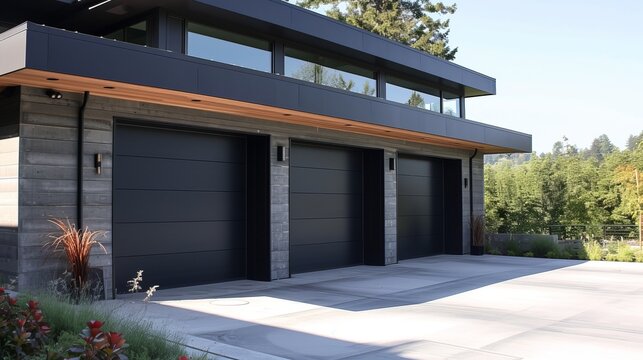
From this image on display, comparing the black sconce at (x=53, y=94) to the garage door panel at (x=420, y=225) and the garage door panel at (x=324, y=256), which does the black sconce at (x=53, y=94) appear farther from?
the garage door panel at (x=420, y=225)

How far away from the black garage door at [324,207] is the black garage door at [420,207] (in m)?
2.13

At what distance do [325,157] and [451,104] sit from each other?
22.4ft

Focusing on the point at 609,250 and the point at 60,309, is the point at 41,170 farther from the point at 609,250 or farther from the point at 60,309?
the point at 609,250

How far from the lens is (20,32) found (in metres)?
7.70

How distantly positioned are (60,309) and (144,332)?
1164 mm

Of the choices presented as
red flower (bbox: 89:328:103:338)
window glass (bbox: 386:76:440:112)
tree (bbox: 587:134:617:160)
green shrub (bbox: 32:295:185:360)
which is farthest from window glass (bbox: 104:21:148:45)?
tree (bbox: 587:134:617:160)

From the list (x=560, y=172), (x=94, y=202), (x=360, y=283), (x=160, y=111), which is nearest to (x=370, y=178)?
(x=360, y=283)

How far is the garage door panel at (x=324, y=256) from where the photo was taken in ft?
45.4

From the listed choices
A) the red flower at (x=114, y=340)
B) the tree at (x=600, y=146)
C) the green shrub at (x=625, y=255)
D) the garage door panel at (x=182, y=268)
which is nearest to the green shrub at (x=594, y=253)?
the green shrub at (x=625, y=255)

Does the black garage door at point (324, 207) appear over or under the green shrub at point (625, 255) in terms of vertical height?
over

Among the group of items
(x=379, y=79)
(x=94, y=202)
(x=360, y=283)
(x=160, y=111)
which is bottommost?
(x=360, y=283)

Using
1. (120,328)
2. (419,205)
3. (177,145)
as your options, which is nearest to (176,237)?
(177,145)

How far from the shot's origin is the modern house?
29.0 ft

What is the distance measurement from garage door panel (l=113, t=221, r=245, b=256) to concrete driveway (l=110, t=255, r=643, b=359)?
2.80ft
